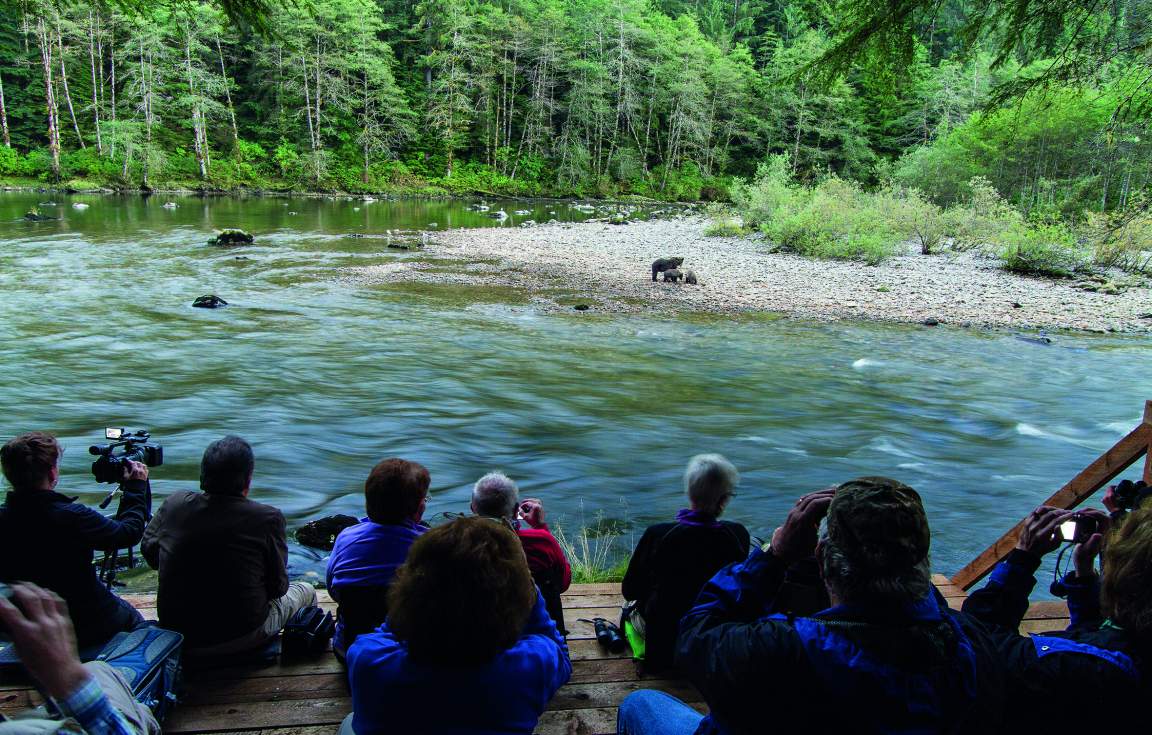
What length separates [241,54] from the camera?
55875 millimetres

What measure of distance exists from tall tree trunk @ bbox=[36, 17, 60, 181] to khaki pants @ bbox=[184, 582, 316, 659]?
48072 mm

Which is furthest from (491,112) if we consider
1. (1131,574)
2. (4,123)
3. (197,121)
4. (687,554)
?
(1131,574)

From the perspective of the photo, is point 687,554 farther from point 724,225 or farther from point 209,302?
point 724,225

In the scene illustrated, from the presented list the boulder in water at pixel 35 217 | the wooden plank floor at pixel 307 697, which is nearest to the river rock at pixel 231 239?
the boulder in water at pixel 35 217

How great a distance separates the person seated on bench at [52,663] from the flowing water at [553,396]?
13.0 ft

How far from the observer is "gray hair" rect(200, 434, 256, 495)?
310 centimetres

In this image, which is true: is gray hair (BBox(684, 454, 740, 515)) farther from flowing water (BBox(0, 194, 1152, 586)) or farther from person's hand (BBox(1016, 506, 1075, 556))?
flowing water (BBox(0, 194, 1152, 586))

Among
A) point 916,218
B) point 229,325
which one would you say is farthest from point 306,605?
point 916,218

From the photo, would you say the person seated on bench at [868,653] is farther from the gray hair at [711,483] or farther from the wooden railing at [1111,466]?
the wooden railing at [1111,466]

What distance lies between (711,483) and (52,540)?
2478 millimetres

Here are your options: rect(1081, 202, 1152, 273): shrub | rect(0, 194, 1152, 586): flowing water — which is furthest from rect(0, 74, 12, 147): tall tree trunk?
rect(1081, 202, 1152, 273): shrub

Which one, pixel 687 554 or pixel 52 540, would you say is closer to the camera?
pixel 52 540

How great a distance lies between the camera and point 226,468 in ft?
10.2

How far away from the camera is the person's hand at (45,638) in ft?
4.48
